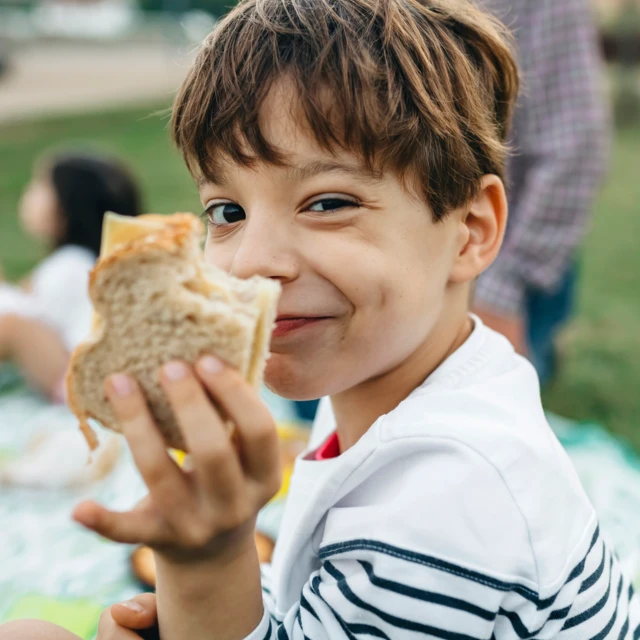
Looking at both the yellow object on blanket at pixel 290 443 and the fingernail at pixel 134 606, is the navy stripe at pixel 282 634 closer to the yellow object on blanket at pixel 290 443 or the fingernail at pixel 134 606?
the fingernail at pixel 134 606

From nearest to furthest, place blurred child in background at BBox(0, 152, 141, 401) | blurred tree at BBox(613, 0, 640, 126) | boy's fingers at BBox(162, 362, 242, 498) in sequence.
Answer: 1. boy's fingers at BBox(162, 362, 242, 498)
2. blurred child in background at BBox(0, 152, 141, 401)
3. blurred tree at BBox(613, 0, 640, 126)

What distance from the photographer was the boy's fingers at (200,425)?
103 centimetres

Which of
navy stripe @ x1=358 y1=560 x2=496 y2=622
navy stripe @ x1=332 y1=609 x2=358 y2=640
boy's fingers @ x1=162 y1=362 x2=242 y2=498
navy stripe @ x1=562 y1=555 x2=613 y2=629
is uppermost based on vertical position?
boy's fingers @ x1=162 y1=362 x2=242 y2=498

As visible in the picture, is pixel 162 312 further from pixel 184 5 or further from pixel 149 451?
pixel 184 5

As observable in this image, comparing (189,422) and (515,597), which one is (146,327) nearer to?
(189,422)

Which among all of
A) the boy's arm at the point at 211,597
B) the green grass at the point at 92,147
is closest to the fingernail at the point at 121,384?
the boy's arm at the point at 211,597

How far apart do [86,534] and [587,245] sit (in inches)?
231

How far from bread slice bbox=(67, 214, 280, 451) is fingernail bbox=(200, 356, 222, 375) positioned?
0.02 meters

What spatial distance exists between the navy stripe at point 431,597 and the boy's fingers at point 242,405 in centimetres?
28

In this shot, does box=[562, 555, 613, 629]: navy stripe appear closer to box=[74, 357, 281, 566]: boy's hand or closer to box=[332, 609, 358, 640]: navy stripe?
box=[332, 609, 358, 640]: navy stripe

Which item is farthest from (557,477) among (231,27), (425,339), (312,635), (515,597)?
(231,27)

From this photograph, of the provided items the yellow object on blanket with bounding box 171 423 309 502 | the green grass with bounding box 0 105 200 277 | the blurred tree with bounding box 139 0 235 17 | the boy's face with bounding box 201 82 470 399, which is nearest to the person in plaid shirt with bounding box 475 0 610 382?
the yellow object on blanket with bounding box 171 423 309 502

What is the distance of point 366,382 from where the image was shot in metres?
1.59

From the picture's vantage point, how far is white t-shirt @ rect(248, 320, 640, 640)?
1182mm
